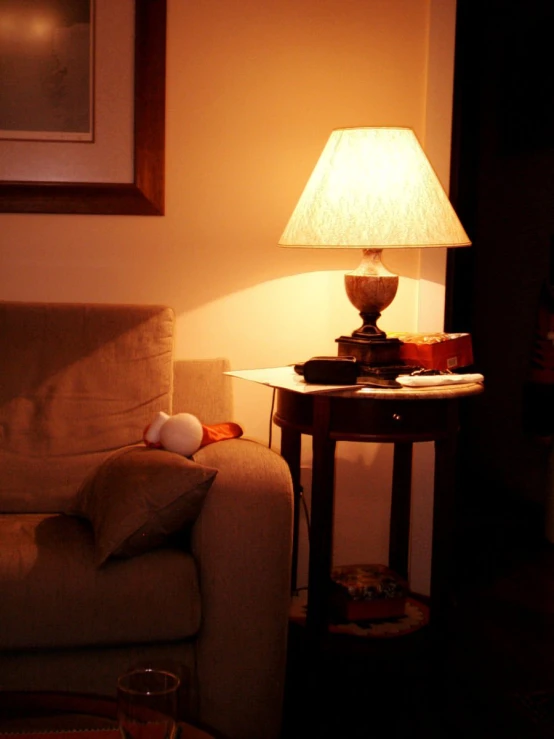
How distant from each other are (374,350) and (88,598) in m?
0.88

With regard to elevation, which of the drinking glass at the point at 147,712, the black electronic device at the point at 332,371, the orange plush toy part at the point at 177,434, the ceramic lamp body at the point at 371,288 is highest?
the ceramic lamp body at the point at 371,288

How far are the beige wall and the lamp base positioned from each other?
46 centimetres

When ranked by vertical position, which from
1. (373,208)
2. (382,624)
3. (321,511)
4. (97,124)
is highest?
(97,124)

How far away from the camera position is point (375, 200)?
84.0 inches

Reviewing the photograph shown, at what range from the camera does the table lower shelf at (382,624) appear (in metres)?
2.22

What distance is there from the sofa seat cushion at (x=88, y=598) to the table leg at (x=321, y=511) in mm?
421

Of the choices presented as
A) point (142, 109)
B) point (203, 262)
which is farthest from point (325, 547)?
point (142, 109)

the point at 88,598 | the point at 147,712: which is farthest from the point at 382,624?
the point at 147,712

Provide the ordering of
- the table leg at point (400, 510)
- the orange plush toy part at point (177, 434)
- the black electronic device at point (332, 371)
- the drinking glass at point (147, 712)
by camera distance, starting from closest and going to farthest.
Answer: the drinking glass at point (147, 712) → the orange plush toy part at point (177, 434) → the black electronic device at point (332, 371) → the table leg at point (400, 510)

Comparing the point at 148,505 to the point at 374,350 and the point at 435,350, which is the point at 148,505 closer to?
the point at 374,350

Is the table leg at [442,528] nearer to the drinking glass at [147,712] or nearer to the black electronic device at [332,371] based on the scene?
the black electronic device at [332,371]

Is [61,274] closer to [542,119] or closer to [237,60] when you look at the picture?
[237,60]

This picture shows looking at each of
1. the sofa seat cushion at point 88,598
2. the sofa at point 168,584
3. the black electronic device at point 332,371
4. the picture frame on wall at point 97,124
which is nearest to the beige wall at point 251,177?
the picture frame on wall at point 97,124

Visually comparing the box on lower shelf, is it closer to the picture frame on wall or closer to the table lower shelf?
the table lower shelf
